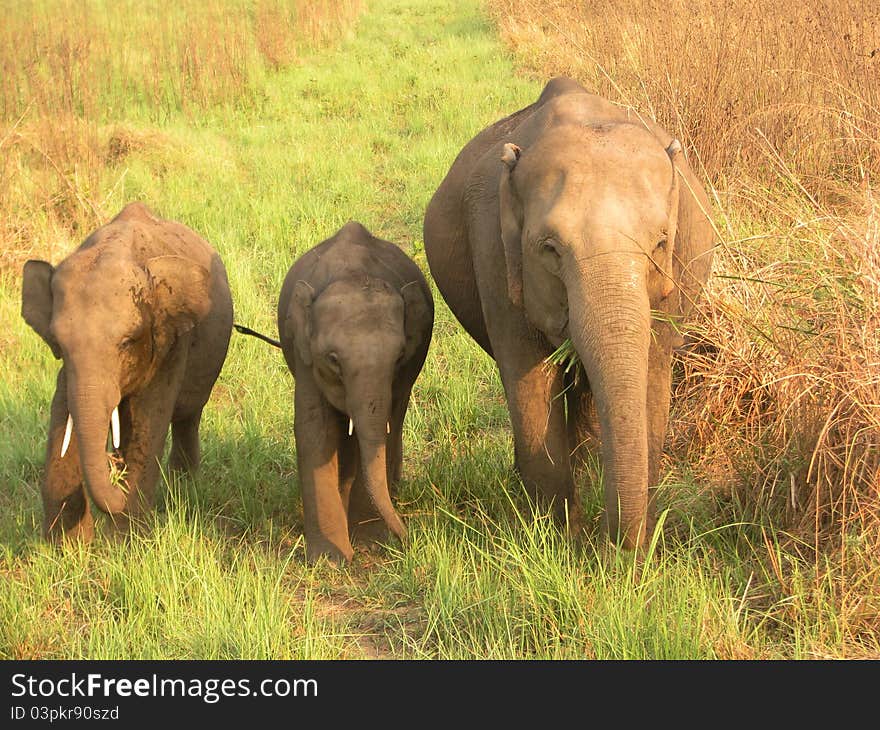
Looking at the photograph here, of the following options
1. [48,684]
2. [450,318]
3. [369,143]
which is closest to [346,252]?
[48,684]

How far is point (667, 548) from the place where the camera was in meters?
4.56

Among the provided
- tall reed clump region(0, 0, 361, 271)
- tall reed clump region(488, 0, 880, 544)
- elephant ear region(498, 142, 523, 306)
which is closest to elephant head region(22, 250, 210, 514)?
elephant ear region(498, 142, 523, 306)

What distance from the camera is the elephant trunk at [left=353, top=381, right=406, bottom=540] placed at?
15.1 feet

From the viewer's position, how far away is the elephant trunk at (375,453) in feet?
15.1

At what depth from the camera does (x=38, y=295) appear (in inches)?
187

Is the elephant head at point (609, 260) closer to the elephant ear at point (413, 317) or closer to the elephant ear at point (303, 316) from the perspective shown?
the elephant ear at point (413, 317)

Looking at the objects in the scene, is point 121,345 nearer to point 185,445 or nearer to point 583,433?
point 185,445

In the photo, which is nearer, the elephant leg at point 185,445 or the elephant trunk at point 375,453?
the elephant trunk at point 375,453

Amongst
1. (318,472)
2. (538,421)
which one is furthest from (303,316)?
(538,421)

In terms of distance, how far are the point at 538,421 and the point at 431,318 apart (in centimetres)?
80

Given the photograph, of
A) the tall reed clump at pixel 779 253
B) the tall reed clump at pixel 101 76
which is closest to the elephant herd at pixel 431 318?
the tall reed clump at pixel 779 253

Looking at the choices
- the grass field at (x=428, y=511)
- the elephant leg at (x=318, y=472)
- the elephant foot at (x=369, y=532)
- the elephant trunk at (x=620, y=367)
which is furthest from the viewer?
the elephant foot at (x=369, y=532)

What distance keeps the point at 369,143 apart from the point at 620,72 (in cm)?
390

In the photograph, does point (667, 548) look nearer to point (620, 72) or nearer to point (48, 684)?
point (48, 684)
